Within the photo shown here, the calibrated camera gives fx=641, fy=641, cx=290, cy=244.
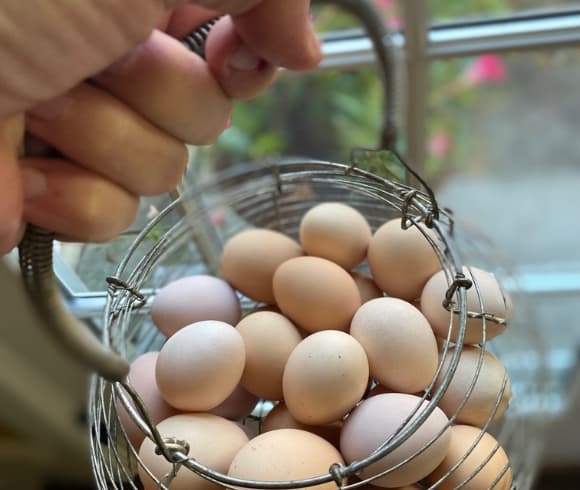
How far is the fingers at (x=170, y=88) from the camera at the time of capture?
352 millimetres

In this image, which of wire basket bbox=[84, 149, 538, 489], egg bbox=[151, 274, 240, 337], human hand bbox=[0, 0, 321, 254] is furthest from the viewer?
egg bbox=[151, 274, 240, 337]

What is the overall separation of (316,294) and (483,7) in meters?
0.56

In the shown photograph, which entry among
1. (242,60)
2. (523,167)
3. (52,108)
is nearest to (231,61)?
(242,60)

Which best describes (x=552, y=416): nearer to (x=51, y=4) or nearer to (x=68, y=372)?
(x=68, y=372)

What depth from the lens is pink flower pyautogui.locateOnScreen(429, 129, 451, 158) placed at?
0.97 metres

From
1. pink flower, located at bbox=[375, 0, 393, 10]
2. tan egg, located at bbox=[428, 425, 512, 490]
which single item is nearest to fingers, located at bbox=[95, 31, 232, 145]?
tan egg, located at bbox=[428, 425, 512, 490]

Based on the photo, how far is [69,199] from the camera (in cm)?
33

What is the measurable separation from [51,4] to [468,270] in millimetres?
342

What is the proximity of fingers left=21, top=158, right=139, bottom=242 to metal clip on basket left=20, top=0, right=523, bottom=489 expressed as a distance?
0.5 inches

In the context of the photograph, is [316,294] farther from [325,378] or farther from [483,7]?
[483,7]

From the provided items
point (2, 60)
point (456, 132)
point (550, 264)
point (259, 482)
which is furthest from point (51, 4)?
point (550, 264)

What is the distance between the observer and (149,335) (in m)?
0.58

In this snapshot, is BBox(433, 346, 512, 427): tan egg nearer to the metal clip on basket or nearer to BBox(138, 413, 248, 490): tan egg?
the metal clip on basket

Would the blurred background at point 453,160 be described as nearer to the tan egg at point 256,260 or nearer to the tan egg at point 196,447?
the tan egg at point 256,260
